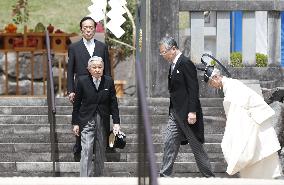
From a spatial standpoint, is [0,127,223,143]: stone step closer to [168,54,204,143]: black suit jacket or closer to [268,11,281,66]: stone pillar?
[168,54,204,143]: black suit jacket

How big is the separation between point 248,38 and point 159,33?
4.45 ft

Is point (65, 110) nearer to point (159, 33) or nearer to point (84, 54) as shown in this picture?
point (84, 54)

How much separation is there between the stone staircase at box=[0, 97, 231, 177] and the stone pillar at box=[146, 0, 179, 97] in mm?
1172

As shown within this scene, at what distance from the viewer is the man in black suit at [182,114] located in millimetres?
14680

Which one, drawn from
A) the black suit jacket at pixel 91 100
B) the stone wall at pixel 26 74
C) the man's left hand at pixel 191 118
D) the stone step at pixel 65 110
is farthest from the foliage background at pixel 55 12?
the man's left hand at pixel 191 118

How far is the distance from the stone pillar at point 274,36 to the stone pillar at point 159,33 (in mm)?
1437

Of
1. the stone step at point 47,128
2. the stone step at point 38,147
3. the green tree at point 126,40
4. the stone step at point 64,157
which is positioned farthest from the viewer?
the green tree at point 126,40

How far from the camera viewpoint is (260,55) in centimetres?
2014

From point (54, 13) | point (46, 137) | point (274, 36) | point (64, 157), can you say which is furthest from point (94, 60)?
point (54, 13)

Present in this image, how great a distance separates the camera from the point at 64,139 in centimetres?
1686

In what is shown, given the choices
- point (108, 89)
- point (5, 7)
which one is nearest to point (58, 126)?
point (108, 89)

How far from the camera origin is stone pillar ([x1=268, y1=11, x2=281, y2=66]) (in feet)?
65.1

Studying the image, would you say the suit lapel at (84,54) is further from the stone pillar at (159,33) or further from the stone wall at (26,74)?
the stone wall at (26,74)
